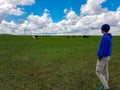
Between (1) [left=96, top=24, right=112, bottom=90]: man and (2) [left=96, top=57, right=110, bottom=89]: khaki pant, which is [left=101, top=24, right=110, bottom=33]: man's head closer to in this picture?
(1) [left=96, top=24, right=112, bottom=90]: man

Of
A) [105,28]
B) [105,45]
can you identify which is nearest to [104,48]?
[105,45]

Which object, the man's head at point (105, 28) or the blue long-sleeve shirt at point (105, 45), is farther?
the man's head at point (105, 28)

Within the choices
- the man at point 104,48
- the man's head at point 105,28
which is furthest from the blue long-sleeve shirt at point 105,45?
the man's head at point 105,28

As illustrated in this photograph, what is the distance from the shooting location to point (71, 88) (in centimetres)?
815

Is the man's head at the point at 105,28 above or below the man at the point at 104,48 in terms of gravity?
above

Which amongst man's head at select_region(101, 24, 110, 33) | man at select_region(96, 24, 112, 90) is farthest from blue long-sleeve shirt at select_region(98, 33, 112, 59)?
man's head at select_region(101, 24, 110, 33)

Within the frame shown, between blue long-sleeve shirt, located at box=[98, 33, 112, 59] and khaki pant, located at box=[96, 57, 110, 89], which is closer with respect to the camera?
blue long-sleeve shirt, located at box=[98, 33, 112, 59]

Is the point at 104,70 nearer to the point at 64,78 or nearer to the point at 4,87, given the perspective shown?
the point at 64,78

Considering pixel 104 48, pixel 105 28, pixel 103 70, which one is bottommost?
pixel 103 70

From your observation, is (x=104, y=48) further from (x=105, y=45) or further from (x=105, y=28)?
(x=105, y=28)

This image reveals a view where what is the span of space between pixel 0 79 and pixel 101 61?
4592 millimetres

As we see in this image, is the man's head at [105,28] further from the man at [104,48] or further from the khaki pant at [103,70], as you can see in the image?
the khaki pant at [103,70]

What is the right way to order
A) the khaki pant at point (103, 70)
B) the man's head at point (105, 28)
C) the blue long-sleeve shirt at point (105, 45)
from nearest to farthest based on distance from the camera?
the blue long-sleeve shirt at point (105, 45)
the man's head at point (105, 28)
the khaki pant at point (103, 70)

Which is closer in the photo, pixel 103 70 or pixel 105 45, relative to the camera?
pixel 105 45
